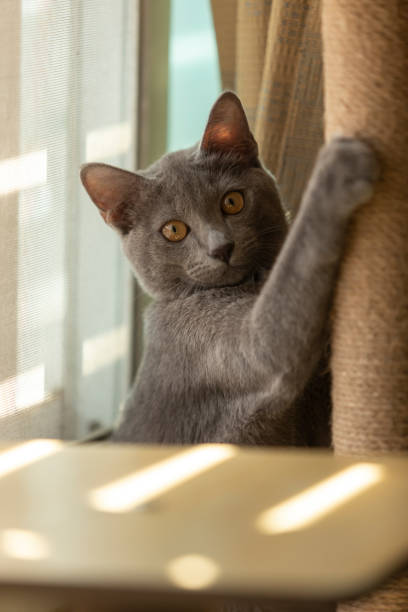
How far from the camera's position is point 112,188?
1526 mm

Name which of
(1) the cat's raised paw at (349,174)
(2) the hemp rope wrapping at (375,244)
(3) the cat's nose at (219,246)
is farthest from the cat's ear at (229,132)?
(1) the cat's raised paw at (349,174)

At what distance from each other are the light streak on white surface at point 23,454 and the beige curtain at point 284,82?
1.08m

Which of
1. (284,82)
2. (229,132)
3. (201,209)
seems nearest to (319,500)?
(201,209)

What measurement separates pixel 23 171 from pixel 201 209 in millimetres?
467

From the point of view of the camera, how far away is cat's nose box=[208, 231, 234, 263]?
4.50ft

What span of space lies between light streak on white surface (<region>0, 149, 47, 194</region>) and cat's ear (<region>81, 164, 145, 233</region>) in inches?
7.6

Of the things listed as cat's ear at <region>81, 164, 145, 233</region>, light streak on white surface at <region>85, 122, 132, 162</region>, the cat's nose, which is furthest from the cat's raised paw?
light streak on white surface at <region>85, 122, 132, 162</region>

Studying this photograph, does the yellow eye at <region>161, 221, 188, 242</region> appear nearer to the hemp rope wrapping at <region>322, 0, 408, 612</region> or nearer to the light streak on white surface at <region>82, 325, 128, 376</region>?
the hemp rope wrapping at <region>322, 0, 408, 612</region>

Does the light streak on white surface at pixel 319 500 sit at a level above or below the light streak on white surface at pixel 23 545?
above

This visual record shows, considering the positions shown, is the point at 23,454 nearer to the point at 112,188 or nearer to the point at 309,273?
the point at 309,273

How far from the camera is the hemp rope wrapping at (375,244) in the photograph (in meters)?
1.04

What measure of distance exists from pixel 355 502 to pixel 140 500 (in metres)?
0.23

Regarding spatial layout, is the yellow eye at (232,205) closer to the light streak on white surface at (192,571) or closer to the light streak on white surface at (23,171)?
the light streak on white surface at (23,171)

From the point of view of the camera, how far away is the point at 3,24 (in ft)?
5.09
